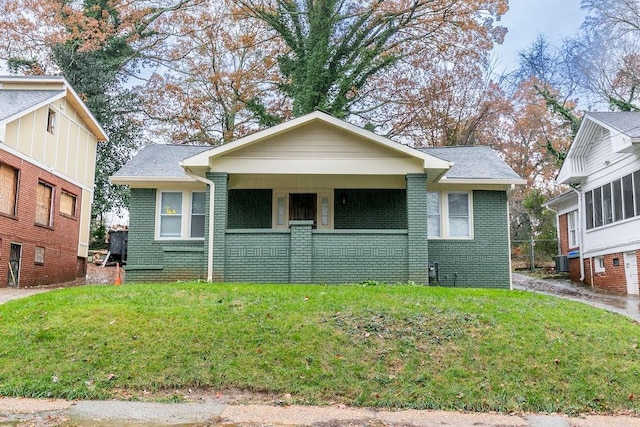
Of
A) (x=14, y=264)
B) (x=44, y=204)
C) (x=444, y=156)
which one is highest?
(x=444, y=156)

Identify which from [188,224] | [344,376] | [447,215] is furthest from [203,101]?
[344,376]

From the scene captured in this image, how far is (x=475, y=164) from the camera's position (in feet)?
51.6

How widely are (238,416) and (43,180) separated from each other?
15.0 metres

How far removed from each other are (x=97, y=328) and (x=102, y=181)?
792 inches

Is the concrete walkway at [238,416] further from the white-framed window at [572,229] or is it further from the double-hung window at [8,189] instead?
the white-framed window at [572,229]

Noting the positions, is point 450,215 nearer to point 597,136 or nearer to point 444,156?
point 444,156

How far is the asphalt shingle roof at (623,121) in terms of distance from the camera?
14.9 m

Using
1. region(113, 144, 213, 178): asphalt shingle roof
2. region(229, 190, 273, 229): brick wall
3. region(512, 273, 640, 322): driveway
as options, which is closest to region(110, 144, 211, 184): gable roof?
region(113, 144, 213, 178): asphalt shingle roof

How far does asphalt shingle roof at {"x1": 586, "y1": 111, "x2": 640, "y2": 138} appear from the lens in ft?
48.8

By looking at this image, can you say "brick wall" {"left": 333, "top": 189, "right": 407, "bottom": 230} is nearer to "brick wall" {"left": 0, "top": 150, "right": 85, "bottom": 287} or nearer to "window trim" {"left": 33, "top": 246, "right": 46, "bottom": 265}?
"brick wall" {"left": 0, "top": 150, "right": 85, "bottom": 287}

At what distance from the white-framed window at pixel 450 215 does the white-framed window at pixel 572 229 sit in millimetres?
7714

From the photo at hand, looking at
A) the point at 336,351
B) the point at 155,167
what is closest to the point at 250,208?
the point at 155,167

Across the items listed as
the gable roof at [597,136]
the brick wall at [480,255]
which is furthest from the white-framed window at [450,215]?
the gable roof at [597,136]

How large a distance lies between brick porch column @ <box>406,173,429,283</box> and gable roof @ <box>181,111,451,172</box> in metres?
0.51
